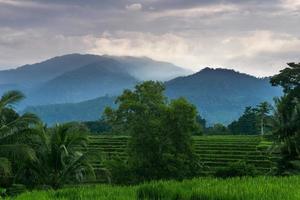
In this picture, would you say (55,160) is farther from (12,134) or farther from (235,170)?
(235,170)

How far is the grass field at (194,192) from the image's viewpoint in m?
8.33

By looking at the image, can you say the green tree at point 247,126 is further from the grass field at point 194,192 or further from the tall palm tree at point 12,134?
the grass field at point 194,192

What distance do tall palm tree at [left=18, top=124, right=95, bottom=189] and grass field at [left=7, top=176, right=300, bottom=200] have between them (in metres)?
14.3

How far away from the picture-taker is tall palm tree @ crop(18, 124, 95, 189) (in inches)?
934

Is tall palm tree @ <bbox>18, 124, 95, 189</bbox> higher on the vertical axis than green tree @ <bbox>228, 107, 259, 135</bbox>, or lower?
lower

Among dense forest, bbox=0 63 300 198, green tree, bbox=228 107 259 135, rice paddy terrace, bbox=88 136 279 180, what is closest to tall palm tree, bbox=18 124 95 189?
dense forest, bbox=0 63 300 198

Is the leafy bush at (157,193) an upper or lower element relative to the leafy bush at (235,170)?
upper

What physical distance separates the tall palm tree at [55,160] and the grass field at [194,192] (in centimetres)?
1429

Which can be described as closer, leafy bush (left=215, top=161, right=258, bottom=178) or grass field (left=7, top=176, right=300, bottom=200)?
grass field (left=7, top=176, right=300, bottom=200)

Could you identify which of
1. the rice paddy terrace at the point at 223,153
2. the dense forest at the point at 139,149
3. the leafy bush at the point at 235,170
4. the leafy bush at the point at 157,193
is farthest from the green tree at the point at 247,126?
the leafy bush at the point at 157,193

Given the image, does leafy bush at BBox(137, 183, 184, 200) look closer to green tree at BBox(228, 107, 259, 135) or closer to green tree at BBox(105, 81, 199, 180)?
green tree at BBox(105, 81, 199, 180)

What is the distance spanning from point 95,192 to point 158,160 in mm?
25970

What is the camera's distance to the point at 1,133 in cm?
2128

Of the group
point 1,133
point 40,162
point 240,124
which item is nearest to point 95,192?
point 1,133
